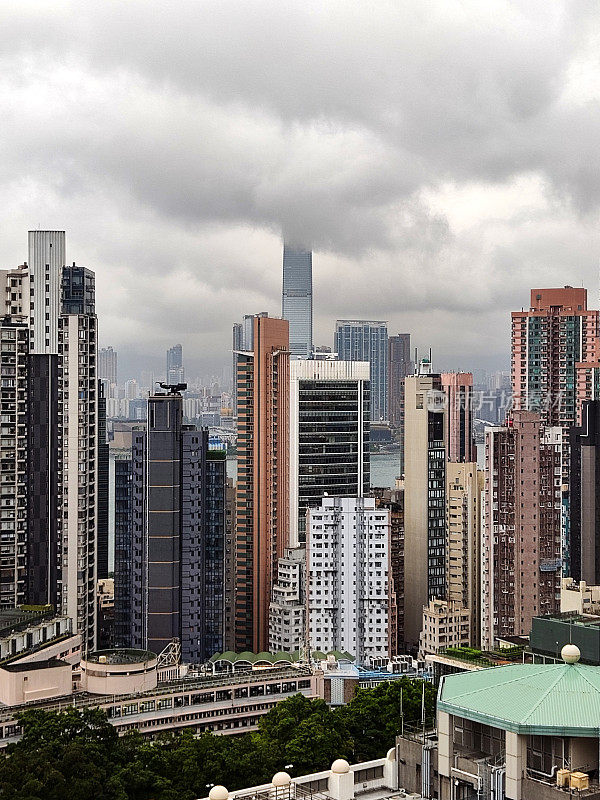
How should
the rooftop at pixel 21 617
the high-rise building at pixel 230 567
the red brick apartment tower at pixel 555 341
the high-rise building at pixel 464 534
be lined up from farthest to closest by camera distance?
the red brick apartment tower at pixel 555 341, the high-rise building at pixel 464 534, the high-rise building at pixel 230 567, the rooftop at pixel 21 617

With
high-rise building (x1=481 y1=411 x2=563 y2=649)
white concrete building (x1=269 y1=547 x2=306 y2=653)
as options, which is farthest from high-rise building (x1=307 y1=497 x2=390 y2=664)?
high-rise building (x1=481 y1=411 x2=563 y2=649)

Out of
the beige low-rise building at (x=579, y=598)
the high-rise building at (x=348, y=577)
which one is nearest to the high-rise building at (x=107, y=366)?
the high-rise building at (x=348, y=577)

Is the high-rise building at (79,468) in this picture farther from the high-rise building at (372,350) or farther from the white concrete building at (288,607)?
the high-rise building at (372,350)

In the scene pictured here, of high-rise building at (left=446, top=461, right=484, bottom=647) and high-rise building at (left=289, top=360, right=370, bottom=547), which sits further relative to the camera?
high-rise building at (left=289, top=360, right=370, bottom=547)

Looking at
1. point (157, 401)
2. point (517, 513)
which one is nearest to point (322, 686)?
point (517, 513)

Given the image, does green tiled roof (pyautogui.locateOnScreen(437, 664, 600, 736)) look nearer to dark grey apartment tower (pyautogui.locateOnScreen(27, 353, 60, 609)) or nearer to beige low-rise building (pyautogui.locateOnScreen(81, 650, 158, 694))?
beige low-rise building (pyautogui.locateOnScreen(81, 650, 158, 694))

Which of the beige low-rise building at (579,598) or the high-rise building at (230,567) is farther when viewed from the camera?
the high-rise building at (230,567)
